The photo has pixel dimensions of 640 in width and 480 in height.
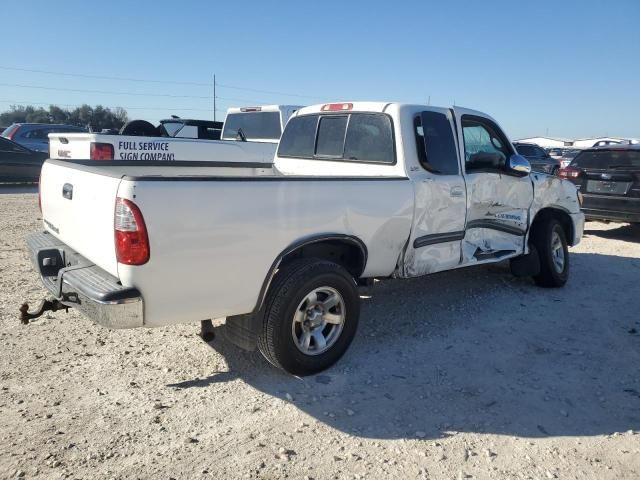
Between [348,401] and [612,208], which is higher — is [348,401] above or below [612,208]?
below

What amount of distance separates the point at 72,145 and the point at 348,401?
661 cm

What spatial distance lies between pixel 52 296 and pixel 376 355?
7.79 feet

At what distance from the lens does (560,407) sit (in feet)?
11.5

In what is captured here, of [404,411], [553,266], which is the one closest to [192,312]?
[404,411]

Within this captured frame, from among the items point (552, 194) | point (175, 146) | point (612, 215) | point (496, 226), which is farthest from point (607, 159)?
point (175, 146)

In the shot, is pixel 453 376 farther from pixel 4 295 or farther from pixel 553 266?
pixel 4 295

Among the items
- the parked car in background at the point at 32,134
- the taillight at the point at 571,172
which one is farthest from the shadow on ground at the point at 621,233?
the parked car in background at the point at 32,134

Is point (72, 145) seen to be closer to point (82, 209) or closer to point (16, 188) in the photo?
point (82, 209)

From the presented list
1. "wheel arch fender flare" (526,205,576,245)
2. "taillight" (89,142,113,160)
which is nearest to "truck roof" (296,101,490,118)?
"wheel arch fender flare" (526,205,576,245)

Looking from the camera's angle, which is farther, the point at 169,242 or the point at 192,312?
the point at 192,312

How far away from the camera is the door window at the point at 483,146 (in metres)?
5.07

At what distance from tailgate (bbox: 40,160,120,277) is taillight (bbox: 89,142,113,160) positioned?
3480 millimetres

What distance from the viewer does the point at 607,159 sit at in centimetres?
945

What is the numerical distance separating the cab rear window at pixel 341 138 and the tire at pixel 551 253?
248 centimetres
